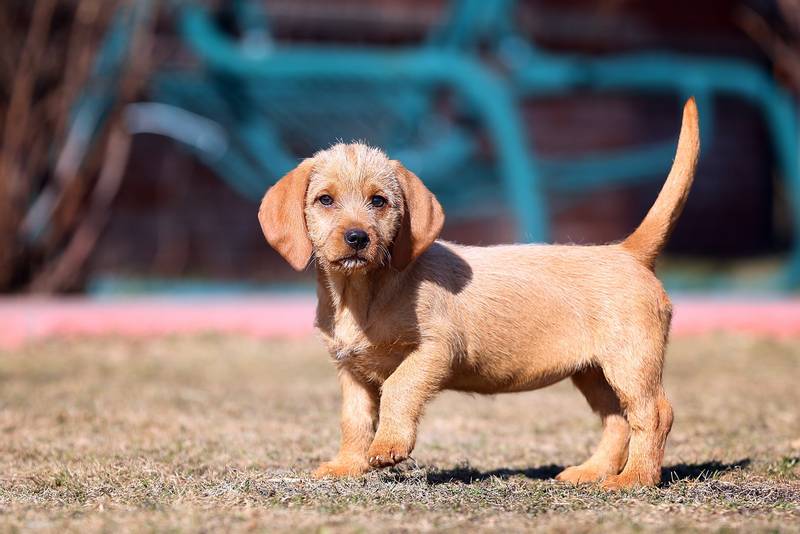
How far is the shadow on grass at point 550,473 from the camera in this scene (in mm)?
3979

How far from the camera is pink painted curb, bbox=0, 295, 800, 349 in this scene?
26.3ft

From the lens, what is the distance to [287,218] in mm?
3844

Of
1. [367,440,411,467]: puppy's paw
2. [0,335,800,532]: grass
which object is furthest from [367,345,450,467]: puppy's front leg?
[0,335,800,532]: grass

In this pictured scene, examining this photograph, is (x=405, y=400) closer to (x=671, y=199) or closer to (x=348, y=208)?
(x=348, y=208)

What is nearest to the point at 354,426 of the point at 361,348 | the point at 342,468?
the point at 342,468

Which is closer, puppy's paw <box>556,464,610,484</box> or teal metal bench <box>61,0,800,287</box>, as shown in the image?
puppy's paw <box>556,464,610,484</box>

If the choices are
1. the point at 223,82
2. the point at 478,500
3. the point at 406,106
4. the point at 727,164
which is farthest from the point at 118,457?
the point at 727,164

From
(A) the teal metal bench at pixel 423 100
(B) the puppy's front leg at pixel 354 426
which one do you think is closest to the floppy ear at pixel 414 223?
(B) the puppy's front leg at pixel 354 426

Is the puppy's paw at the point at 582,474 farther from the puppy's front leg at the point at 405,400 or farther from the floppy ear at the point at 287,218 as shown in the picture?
the floppy ear at the point at 287,218

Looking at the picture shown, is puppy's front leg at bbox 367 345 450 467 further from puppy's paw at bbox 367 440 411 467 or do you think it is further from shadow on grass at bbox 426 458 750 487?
shadow on grass at bbox 426 458 750 487

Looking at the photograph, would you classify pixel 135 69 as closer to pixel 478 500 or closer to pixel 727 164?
pixel 478 500

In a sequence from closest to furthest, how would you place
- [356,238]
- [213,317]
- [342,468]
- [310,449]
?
1. [356,238]
2. [342,468]
3. [310,449]
4. [213,317]

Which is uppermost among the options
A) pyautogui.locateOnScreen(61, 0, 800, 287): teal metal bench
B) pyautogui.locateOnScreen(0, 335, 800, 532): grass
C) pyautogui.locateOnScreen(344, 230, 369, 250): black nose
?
pyautogui.locateOnScreen(61, 0, 800, 287): teal metal bench

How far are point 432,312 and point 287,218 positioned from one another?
0.57 m
